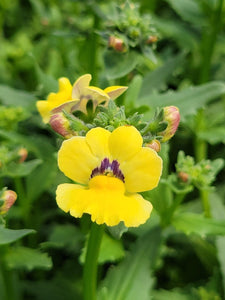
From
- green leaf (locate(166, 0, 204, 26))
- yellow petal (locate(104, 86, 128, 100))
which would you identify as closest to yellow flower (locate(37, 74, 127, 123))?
yellow petal (locate(104, 86, 128, 100))

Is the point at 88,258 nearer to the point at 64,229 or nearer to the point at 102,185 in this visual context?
the point at 102,185

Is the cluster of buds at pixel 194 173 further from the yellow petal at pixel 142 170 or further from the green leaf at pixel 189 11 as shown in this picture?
the green leaf at pixel 189 11

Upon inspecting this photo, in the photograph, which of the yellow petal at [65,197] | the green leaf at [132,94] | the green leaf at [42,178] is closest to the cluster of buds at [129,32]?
the green leaf at [132,94]

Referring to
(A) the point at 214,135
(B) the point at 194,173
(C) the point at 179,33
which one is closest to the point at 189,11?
(C) the point at 179,33

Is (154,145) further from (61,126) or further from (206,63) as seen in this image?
(206,63)

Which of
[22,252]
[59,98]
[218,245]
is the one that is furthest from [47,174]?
[218,245]

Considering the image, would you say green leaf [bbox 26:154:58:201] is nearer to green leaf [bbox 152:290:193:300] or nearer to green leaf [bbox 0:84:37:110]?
green leaf [bbox 0:84:37:110]
